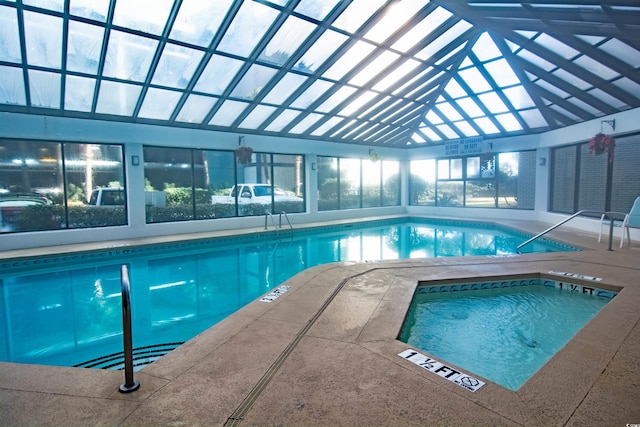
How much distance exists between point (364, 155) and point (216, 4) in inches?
338

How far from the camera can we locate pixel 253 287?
5.66 metres

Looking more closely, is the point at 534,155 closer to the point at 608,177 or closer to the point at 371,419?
the point at 608,177

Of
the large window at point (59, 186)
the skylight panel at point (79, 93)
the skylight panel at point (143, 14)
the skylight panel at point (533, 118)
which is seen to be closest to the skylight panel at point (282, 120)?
the large window at point (59, 186)

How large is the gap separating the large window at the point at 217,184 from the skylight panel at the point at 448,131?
16.4ft

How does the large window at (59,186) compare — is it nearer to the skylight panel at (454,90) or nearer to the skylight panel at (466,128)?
the skylight panel at (454,90)

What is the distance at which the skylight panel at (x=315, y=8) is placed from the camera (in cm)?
568

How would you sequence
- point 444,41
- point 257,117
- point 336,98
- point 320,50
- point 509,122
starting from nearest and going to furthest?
1. point 320,50
2. point 444,41
3. point 336,98
4. point 257,117
5. point 509,122

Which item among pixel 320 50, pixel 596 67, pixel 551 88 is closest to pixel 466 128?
pixel 551 88

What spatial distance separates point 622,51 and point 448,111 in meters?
5.49

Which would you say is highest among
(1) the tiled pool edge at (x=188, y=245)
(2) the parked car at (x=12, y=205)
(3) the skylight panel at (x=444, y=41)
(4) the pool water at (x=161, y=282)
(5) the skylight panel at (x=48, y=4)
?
(3) the skylight panel at (x=444, y=41)

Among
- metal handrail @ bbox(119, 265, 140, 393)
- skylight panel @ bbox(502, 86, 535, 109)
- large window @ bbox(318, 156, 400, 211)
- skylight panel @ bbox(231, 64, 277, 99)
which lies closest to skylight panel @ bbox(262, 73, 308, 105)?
skylight panel @ bbox(231, 64, 277, 99)

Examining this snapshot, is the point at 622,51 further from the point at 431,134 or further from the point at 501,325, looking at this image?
the point at 431,134

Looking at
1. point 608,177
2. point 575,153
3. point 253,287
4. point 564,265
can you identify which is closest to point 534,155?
point 575,153

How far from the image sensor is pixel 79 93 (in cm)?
692
